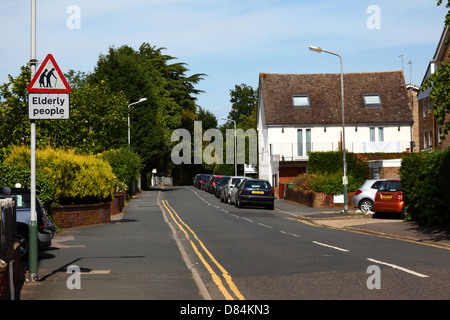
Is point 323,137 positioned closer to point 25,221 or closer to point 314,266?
point 25,221

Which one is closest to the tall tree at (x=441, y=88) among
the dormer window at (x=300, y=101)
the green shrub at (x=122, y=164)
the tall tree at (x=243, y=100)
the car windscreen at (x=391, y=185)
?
the car windscreen at (x=391, y=185)

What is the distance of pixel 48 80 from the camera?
1106 cm

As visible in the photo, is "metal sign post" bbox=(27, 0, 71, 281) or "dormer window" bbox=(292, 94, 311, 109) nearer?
Answer: "metal sign post" bbox=(27, 0, 71, 281)

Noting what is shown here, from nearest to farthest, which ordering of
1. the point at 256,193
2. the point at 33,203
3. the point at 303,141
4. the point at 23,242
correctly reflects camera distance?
1. the point at 33,203
2. the point at 23,242
3. the point at 256,193
4. the point at 303,141

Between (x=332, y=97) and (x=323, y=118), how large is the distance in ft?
9.01

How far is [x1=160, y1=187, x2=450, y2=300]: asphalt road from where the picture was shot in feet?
31.1

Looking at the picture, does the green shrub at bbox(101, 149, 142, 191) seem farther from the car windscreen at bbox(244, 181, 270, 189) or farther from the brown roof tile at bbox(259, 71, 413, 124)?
the brown roof tile at bbox(259, 71, 413, 124)

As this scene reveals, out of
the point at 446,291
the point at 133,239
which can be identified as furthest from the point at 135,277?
the point at 133,239

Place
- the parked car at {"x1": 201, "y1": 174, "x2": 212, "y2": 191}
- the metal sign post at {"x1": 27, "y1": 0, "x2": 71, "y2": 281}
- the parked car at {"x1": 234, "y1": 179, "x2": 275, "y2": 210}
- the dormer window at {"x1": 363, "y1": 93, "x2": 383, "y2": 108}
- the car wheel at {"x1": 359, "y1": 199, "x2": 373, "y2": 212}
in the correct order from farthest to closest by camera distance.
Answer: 1. the parked car at {"x1": 201, "y1": 174, "x2": 212, "y2": 191}
2. the dormer window at {"x1": 363, "y1": 93, "x2": 383, "y2": 108}
3. the parked car at {"x1": 234, "y1": 179, "x2": 275, "y2": 210}
4. the car wheel at {"x1": 359, "y1": 199, "x2": 373, "y2": 212}
5. the metal sign post at {"x1": 27, "y1": 0, "x2": 71, "y2": 281}

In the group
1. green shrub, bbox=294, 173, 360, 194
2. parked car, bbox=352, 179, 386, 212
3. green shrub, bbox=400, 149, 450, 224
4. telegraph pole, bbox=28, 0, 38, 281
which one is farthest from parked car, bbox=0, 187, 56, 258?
green shrub, bbox=294, 173, 360, 194

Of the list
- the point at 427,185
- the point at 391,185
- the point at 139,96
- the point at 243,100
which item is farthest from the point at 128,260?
the point at 243,100

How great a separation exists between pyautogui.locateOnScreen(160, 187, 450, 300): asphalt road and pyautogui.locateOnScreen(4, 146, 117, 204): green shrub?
16.9 feet

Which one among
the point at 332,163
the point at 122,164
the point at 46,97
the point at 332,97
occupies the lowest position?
the point at 332,163

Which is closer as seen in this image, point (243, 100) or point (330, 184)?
point (330, 184)
